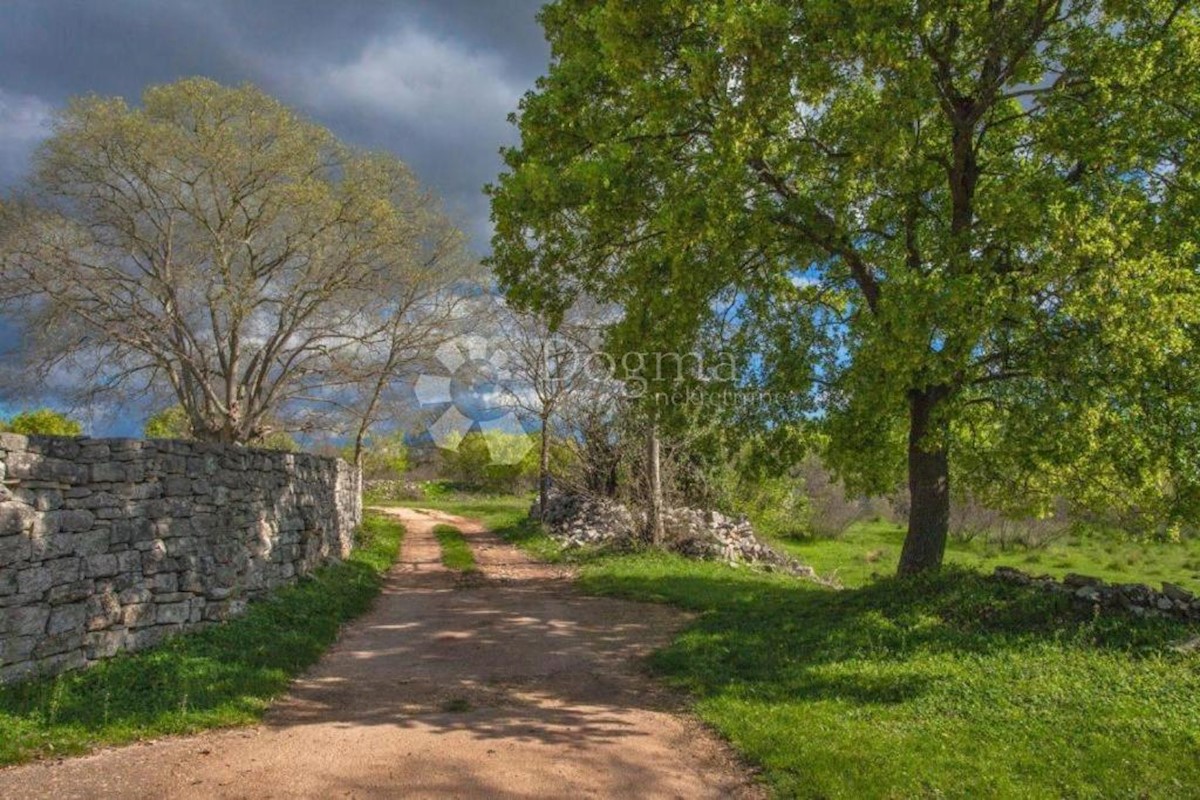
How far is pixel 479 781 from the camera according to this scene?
5.71m

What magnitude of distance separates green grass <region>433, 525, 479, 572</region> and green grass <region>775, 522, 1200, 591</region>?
33.0 ft

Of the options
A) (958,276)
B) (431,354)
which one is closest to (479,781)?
(958,276)

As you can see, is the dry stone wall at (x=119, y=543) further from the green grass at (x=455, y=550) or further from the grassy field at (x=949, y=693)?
the green grass at (x=455, y=550)

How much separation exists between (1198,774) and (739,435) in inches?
300

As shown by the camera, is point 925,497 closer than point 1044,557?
Yes

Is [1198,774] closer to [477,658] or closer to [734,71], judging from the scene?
[477,658]

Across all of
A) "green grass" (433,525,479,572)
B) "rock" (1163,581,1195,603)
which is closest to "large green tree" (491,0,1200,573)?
"rock" (1163,581,1195,603)

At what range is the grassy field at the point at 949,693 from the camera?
579 centimetres

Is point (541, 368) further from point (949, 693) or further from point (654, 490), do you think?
point (949, 693)

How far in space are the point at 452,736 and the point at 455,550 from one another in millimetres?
16141

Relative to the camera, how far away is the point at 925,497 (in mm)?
11883

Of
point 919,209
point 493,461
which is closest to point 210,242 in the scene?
point 919,209

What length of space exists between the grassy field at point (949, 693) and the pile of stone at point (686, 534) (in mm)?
8185

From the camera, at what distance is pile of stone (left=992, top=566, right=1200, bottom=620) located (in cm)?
881
